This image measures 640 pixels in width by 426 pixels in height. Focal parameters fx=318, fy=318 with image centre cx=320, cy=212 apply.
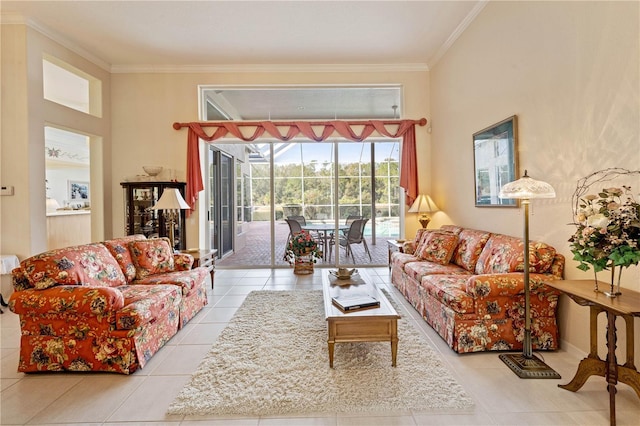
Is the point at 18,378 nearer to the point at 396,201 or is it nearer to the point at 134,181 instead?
the point at 134,181

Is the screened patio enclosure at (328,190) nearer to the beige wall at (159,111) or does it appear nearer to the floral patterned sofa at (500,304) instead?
the beige wall at (159,111)

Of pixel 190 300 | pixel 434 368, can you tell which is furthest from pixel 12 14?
pixel 434 368

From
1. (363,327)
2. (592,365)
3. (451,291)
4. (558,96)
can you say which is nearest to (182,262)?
(363,327)

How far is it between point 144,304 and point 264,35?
3795 millimetres

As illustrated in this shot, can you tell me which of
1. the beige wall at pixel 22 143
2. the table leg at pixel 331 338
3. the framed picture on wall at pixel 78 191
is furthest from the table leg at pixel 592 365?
the framed picture on wall at pixel 78 191

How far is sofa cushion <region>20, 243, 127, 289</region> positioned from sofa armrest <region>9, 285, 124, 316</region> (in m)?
0.10

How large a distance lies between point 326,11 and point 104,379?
14.1ft

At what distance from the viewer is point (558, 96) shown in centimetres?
271

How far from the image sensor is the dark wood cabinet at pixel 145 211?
5.12 metres

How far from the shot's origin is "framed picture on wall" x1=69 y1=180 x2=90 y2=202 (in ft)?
24.3

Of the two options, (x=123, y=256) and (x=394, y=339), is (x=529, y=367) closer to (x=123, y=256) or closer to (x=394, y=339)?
(x=394, y=339)

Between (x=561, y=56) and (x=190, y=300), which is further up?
(x=561, y=56)

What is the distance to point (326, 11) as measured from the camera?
3.88 meters

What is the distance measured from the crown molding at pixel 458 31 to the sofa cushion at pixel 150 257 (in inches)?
184
